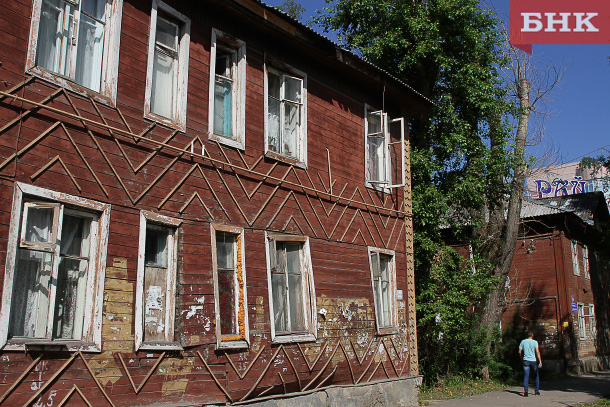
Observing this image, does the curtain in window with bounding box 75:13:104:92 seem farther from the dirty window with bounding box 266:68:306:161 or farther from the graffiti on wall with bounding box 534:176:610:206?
the graffiti on wall with bounding box 534:176:610:206

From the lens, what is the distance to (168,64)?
9008 millimetres

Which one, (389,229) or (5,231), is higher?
(389,229)

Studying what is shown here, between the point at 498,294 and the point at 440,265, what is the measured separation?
5.15 metres

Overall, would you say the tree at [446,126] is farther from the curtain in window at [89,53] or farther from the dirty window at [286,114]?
the curtain in window at [89,53]

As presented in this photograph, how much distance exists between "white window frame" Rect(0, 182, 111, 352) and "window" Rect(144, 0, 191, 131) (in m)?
1.90

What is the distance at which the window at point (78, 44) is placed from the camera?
23.3 feet

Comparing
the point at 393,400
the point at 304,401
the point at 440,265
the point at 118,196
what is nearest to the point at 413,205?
the point at 440,265

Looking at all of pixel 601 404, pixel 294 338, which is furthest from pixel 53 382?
pixel 601 404

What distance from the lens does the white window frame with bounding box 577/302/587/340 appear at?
2745cm

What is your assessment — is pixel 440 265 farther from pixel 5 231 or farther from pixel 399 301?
pixel 5 231

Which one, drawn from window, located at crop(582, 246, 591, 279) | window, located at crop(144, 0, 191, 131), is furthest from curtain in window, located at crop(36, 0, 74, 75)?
window, located at crop(582, 246, 591, 279)

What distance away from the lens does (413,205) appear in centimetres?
1605

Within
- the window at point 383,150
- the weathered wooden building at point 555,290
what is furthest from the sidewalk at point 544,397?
the weathered wooden building at point 555,290

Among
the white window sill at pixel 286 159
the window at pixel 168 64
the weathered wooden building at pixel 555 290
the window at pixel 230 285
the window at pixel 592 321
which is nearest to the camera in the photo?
the window at pixel 168 64
